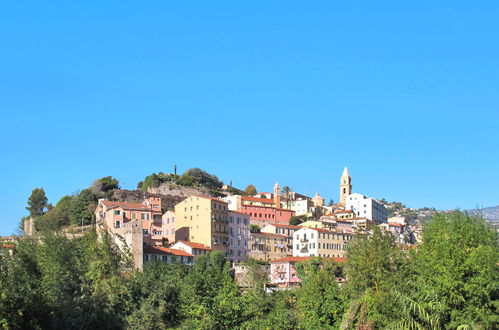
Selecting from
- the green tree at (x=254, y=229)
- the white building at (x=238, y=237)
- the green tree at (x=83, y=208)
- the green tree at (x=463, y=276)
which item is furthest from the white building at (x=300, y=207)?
the green tree at (x=463, y=276)

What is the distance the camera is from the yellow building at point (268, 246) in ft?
355

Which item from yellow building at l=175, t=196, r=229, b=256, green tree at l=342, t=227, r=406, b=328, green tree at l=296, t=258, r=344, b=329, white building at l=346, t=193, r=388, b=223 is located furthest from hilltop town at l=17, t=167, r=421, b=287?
green tree at l=296, t=258, r=344, b=329

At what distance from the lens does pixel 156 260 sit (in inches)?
3206

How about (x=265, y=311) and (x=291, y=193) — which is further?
(x=291, y=193)

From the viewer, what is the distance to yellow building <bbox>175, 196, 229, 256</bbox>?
101375 mm

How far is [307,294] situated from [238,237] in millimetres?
54608

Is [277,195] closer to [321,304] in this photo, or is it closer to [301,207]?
[301,207]

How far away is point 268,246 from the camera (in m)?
111

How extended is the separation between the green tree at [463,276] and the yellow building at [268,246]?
5924 centimetres

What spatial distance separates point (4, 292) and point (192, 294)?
65.5 feet

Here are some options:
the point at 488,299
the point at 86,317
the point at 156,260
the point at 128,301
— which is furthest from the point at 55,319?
the point at 156,260

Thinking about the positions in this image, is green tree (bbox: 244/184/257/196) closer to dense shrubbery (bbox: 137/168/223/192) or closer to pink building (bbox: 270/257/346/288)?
dense shrubbery (bbox: 137/168/223/192)

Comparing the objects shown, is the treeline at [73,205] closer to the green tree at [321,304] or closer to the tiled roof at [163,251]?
the tiled roof at [163,251]

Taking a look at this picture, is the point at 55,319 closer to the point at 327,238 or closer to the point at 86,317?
the point at 86,317
